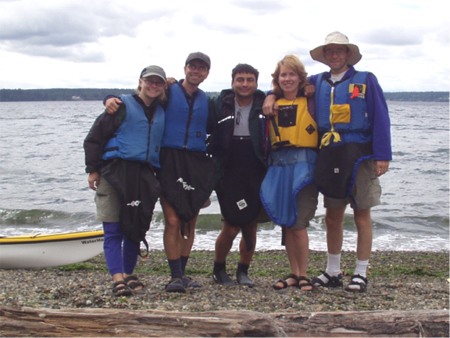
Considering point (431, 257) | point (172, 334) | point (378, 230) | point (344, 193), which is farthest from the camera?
point (378, 230)

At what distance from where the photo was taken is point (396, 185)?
23.7m

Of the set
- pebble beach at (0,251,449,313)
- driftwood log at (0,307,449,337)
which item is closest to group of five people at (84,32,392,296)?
pebble beach at (0,251,449,313)

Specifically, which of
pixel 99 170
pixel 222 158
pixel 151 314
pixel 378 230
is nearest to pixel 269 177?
pixel 222 158

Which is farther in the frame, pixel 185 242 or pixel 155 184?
pixel 185 242

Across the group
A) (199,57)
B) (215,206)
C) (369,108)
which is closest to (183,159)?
(199,57)

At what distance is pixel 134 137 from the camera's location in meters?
6.02

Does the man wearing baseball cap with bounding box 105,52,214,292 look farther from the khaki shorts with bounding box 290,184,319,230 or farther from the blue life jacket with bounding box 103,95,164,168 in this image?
the khaki shorts with bounding box 290,184,319,230

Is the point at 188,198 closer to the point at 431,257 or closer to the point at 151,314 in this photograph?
the point at 151,314

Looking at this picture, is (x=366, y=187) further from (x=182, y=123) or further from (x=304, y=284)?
Answer: (x=182, y=123)

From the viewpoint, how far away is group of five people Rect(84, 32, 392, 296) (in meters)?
6.01

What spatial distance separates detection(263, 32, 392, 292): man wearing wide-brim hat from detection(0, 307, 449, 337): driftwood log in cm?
179

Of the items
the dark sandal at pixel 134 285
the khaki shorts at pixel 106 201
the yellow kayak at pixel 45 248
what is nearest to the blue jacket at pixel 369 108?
the khaki shorts at pixel 106 201

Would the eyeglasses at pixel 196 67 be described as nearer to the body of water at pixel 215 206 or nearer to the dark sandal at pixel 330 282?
the dark sandal at pixel 330 282

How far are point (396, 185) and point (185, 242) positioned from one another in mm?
18374
